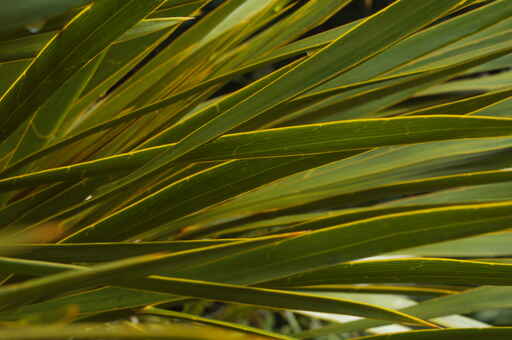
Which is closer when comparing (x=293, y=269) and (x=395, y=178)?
(x=293, y=269)

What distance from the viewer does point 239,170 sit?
1.46 feet

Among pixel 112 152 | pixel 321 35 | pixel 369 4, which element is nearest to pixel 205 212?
pixel 112 152

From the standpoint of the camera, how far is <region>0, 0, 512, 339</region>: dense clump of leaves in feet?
1.03

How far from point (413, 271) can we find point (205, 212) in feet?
0.97

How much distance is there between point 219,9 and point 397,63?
0.20 m

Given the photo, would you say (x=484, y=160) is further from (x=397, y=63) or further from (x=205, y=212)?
(x=205, y=212)

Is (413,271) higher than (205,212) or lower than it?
lower

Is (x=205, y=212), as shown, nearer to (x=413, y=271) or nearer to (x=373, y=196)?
(x=373, y=196)

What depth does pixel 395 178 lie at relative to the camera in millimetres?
653

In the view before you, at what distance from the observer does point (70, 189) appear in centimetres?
50

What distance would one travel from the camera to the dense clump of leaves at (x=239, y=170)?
1.03 feet

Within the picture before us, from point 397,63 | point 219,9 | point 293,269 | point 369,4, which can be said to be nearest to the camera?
point 293,269

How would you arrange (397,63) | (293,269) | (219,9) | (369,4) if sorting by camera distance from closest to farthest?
(293,269)
(397,63)
(219,9)
(369,4)

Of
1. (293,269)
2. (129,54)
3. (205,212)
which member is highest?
(129,54)
